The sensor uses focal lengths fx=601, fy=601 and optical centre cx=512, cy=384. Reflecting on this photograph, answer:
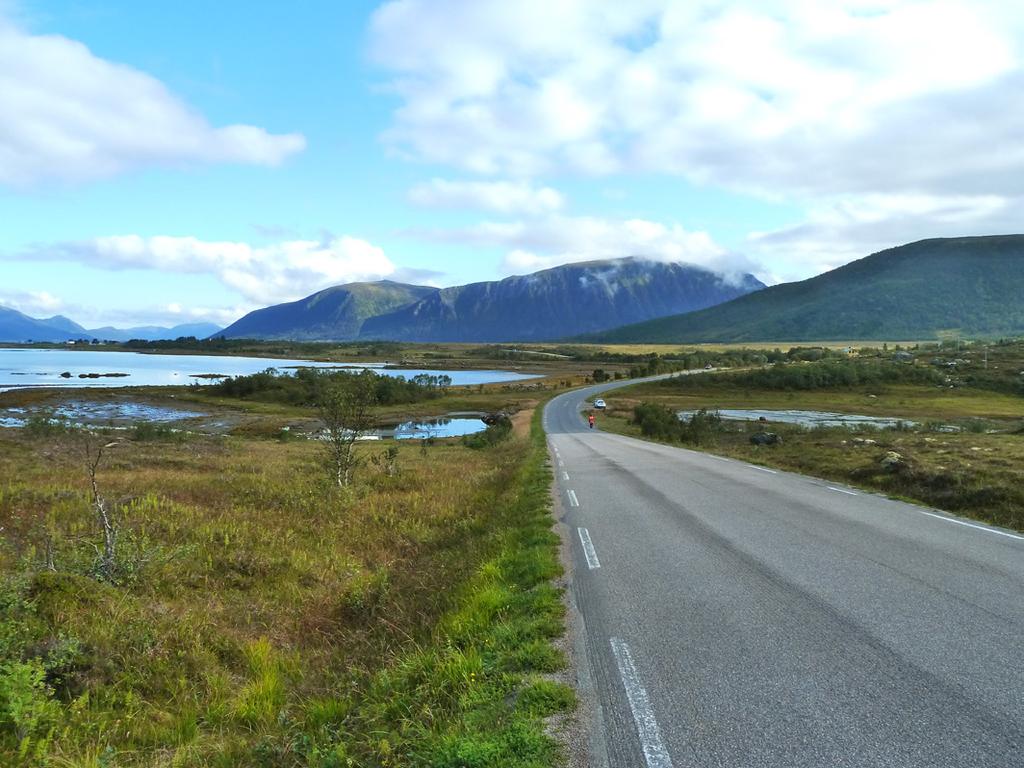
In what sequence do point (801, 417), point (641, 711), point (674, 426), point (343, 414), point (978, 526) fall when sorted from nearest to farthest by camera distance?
point (641, 711) < point (978, 526) < point (343, 414) < point (674, 426) < point (801, 417)

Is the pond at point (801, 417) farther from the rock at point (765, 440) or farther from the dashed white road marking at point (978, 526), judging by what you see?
the dashed white road marking at point (978, 526)

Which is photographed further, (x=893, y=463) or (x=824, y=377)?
(x=824, y=377)

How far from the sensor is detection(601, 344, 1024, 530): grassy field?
1593 centimetres

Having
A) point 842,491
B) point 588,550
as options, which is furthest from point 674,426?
point 588,550

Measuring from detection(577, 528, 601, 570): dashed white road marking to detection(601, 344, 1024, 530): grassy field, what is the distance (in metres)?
8.74

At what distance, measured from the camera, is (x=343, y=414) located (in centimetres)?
1920

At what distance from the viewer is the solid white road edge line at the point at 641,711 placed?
425 centimetres

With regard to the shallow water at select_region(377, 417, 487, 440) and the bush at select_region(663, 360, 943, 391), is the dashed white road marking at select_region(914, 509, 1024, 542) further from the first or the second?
the bush at select_region(663, 360, 943, 391)

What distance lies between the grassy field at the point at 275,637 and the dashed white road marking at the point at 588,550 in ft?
2.02

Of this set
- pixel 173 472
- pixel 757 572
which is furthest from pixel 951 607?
pixel 173 472

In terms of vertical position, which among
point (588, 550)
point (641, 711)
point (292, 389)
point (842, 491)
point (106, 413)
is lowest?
point (106, 413)

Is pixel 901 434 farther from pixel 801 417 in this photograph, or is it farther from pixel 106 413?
pixel 106 413

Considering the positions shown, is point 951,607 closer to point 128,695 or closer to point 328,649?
point 328,649

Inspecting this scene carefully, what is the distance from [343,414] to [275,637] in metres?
11.5
